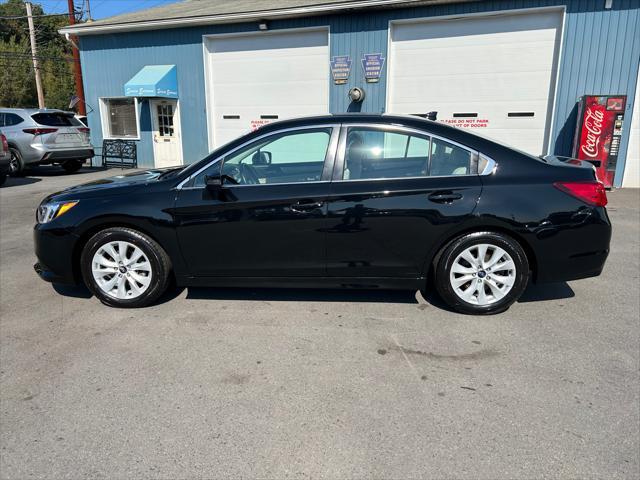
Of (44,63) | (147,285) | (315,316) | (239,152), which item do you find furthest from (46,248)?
(44,63)

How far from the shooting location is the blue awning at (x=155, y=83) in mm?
13453

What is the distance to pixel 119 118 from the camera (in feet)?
51.0

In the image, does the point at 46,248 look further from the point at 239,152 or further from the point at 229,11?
the point at 229,11

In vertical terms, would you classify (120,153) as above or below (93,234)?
above

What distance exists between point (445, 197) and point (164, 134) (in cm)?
1314

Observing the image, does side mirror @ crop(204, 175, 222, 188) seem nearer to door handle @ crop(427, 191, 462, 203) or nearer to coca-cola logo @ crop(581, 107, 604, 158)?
door handle @ crop(427, 191, 462, 203)

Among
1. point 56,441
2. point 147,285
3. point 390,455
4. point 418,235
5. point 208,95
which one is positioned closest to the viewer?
point 390,455

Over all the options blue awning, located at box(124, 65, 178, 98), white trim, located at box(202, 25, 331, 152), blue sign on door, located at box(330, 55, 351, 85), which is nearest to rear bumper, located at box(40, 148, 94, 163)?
blue awning, located at box(124, 65, 178, 98)

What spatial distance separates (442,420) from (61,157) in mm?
12990

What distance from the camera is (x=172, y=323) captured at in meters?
3.70

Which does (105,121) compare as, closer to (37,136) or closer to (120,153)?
(120,153)

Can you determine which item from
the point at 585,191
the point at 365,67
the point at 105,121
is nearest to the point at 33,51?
the point at 105,121

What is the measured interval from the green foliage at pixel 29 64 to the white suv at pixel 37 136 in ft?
91.5

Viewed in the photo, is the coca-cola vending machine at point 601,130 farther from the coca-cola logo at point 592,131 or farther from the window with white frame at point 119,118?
the window with white frame at point 119,118
